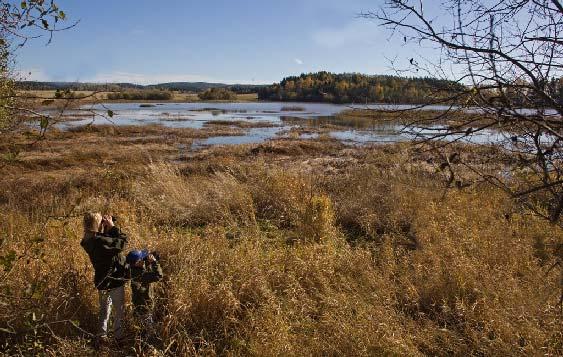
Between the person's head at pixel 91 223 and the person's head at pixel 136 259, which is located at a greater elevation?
the person's head at pixel 91 223

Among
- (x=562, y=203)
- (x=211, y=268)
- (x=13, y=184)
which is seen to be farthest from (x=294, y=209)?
(x=13, y=184)

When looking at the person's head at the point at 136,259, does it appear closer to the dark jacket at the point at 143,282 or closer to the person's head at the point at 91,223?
the dark jacket at the point at 143,282

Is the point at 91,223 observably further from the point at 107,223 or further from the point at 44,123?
the point at 44,123

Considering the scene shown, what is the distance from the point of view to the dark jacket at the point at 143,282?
430 centimetres

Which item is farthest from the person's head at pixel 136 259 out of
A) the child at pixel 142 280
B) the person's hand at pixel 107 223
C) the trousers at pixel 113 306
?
the person's hand at pixel 107 223

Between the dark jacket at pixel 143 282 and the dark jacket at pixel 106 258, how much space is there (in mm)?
137

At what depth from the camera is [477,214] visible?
741cm

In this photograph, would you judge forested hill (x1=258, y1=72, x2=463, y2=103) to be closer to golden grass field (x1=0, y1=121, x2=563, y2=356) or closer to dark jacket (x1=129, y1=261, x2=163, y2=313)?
golden grass field (x1=0, y1=121, x2=563, y2=356)

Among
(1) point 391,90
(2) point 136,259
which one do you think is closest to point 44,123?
(1) point 391,90

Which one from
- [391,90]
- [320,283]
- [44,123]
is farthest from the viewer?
[320,283]

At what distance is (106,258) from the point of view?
4266mm

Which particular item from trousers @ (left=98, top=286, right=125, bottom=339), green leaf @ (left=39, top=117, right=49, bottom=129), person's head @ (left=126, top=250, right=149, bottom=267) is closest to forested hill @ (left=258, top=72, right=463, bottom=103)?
green leaf @ (left=39, top=117, right=49, bottom=129)

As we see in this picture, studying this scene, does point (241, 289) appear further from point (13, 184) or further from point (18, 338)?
point (13, 184)

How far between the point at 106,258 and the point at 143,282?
0.43 m
